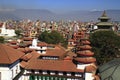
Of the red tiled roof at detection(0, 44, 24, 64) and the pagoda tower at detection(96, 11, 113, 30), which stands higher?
the pagoda tower at detection(96, 11, 113, 30)

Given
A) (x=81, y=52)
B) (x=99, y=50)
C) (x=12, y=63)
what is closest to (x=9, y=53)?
(x=12, y=63)

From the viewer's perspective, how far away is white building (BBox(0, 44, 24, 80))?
25.9 metres

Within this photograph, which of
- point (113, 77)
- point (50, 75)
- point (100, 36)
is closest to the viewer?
point (113, 77)

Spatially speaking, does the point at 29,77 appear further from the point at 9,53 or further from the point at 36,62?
the point at 9,53

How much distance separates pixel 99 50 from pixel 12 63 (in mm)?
17272

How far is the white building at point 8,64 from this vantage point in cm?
2592

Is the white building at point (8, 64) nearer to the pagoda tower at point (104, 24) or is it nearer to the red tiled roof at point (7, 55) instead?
the red tiled roof at point (7, 55)

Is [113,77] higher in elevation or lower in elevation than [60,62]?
higher

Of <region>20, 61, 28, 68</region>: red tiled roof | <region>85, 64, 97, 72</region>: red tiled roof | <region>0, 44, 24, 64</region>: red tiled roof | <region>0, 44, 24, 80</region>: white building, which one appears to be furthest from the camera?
<region>20, 61, 28, 68</region>: red tiled roof

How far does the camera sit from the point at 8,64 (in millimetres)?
25875

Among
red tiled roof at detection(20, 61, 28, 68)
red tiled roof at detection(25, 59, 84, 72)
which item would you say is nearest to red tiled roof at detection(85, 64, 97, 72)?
red tiled roof at detection(25, 59, 84, 72)

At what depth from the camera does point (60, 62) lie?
1220 inches

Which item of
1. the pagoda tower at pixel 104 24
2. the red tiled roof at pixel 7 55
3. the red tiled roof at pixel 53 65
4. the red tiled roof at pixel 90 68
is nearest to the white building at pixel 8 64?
the red tiled roof at pixel 7 55

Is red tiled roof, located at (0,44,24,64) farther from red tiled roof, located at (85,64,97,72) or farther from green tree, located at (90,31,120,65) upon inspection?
green tree, located at (90,31,120,65)
